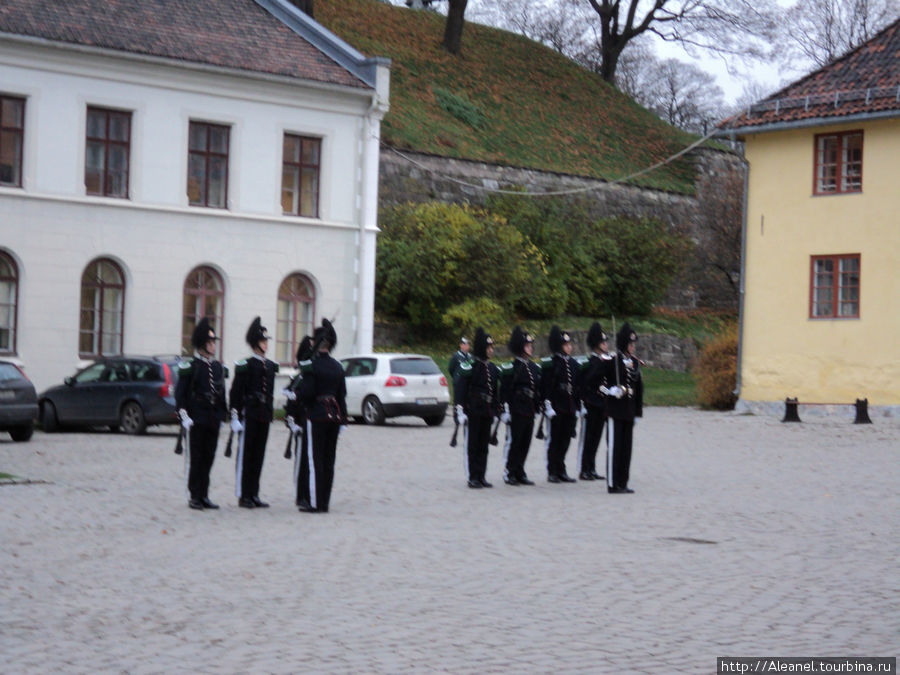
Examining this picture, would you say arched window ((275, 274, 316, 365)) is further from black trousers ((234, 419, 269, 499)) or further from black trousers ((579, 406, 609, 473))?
black trousers ((234, 419, 269, 499))

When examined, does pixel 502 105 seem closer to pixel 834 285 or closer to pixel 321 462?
pixel 834 285

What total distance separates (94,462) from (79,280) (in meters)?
12.0

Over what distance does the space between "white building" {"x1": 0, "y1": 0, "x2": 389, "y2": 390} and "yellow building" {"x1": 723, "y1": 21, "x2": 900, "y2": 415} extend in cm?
933

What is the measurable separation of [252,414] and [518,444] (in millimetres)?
4053

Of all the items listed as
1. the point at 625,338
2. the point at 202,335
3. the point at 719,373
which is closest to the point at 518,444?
the point at 625,338

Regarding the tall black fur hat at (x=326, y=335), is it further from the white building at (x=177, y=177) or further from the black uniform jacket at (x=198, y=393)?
the white building at (x=177, y=177)

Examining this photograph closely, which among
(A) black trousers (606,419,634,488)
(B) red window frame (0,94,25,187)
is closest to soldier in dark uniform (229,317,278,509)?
(A) black trousers (606,419,634,488)

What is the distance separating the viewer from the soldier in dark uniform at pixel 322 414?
47.3ft

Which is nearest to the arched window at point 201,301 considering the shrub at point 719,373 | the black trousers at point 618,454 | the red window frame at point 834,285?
the shrub at point 719,373

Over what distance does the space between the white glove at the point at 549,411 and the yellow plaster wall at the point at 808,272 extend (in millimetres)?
15119

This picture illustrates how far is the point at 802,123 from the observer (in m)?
31.8

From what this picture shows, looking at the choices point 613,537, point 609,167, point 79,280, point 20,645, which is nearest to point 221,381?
point 613,537

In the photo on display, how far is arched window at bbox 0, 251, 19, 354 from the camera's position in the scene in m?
30.7

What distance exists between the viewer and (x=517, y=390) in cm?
1773
